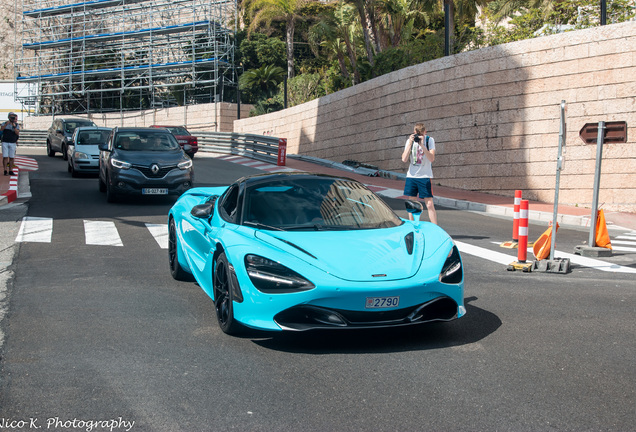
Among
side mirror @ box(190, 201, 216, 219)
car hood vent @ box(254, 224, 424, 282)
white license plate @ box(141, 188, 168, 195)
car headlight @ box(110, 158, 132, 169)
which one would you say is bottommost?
white license plate @ box(141, 188, 168, 195)

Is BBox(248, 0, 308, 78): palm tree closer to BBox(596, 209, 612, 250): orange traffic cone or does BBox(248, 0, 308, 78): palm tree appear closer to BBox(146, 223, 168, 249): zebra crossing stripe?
BBox(146, 223, 168, 249): zebra crossing stripe

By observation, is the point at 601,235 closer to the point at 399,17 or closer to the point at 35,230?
the point at 35,230

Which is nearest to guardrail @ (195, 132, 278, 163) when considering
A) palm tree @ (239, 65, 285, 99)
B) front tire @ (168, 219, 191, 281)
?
palm tree @ (239, 65, 285, 99)

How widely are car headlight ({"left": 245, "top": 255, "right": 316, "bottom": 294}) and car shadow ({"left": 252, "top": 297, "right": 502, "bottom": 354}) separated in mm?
497

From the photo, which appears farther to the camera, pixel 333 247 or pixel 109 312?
pixel 109 312

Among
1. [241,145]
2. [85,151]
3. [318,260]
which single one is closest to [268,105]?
[241,145]

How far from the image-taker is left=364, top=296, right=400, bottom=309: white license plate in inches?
206

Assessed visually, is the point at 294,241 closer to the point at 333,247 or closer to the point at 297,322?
the point at 333,247

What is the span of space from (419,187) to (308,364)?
6.92 m

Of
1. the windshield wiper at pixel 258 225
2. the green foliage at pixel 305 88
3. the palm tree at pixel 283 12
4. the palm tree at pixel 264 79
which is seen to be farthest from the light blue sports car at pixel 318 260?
the palm tree at pixel 264 79

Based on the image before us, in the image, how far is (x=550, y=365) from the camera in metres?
5.06

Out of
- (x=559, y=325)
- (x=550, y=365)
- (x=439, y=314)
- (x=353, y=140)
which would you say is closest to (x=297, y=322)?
(x=439, y=314)

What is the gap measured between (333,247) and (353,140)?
75.4 feet

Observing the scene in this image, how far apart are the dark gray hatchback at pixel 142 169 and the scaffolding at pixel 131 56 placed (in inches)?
1469
